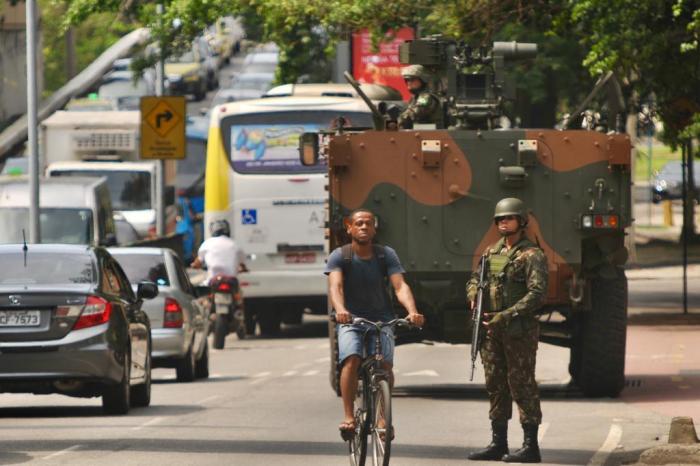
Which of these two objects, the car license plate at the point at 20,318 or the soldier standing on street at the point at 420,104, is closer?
the car license plate at the point at 20,318

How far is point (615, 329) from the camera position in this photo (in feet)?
59.7

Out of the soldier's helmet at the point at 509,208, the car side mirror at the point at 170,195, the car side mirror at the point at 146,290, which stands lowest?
the car side mirror at the point at 146,290

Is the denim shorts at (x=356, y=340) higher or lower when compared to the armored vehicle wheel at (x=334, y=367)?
higher

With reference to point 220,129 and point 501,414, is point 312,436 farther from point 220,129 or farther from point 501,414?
point 220,129

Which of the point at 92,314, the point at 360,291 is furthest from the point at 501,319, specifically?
the point at 92,314

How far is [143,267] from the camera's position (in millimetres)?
22281

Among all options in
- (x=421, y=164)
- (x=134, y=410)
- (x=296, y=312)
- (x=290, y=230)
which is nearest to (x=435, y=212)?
(x=421, y=164)

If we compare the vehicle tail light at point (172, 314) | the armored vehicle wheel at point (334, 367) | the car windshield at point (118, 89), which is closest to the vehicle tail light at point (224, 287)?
the vehicle tail light at point (172, 314)

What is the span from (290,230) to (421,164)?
11.6 m

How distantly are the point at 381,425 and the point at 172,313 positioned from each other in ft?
32.6

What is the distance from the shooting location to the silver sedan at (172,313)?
2127 cm

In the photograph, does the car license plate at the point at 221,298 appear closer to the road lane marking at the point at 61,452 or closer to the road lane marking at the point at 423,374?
the road lane marking at the point at 423,374

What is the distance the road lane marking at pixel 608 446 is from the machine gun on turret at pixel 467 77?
12.9ft

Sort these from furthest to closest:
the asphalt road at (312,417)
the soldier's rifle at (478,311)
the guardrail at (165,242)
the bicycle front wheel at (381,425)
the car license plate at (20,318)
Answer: the guardrail at (165,242), the car license plate at (20,318), the asphalt road at (312,417), the soldier's rifle at (478,311), the bicycle front wheel at (381,425)
